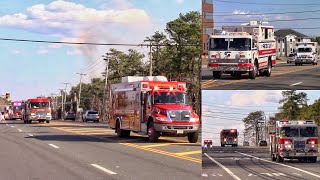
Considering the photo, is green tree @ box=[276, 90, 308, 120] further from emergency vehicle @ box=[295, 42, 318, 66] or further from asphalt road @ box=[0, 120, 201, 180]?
asphalt road @ box=[0, 120, 201, 180]

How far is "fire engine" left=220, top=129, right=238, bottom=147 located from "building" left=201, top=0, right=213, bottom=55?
0.65 meters

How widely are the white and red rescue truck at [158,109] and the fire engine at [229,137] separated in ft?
55.1

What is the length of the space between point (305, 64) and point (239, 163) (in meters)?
0.87

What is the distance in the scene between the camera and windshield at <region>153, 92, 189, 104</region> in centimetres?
2277

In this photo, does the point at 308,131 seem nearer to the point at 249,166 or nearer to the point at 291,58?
the point at 249,166

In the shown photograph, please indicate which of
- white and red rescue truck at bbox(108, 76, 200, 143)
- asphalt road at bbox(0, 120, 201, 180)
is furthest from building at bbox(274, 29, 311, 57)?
white and red rescue truck at bbox(108, 76, 200, 143)

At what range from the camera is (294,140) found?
373 centimetres

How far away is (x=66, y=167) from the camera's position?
1395 centimetres

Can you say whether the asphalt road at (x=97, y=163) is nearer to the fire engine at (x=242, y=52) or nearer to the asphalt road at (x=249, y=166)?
the fire engine at (x=242, y=52)

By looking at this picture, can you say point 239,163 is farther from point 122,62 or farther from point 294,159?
point 122,62

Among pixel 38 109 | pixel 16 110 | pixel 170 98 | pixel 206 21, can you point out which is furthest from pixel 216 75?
pixel 16 110

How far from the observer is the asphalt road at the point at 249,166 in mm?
3589

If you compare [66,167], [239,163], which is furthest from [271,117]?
[66,167]

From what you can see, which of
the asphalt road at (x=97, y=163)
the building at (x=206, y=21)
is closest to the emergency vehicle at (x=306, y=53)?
the building at (x=206, y=21)
